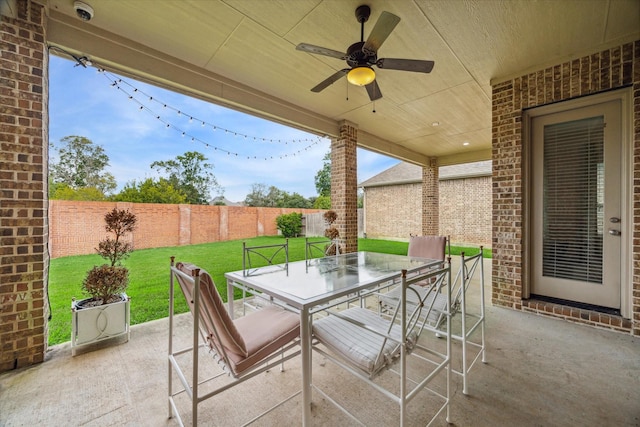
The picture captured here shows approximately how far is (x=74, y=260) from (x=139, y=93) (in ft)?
16.4

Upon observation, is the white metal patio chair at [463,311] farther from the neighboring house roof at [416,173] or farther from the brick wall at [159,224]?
the neighboring house roof at [416,173]

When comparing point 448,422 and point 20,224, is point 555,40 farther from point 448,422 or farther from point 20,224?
point 20,224

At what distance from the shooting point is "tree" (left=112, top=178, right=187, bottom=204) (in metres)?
9.04

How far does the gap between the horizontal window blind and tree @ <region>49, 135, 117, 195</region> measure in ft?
37.6

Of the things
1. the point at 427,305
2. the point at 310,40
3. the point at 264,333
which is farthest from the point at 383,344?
the point at 310,40

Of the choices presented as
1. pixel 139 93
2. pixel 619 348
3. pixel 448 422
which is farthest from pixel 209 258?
pixel 619 348

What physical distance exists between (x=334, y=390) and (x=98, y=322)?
2.25 metres

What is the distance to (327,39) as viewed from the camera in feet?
8.61

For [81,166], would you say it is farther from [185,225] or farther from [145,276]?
[145,276]

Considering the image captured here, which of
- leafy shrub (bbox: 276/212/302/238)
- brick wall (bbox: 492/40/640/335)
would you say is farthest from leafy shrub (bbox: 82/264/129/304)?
leafy shrub (bbox: 276/212/302/238)

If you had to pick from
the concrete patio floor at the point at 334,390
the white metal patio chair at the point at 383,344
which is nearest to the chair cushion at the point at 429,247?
the concrete patio floor at the point at 334,390

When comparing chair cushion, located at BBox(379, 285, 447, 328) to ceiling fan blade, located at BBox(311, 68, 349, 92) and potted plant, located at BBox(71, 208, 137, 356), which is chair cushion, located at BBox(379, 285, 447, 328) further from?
potted plant, located at BBox(71, 208, 137, 356)

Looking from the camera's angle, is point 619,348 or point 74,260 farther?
point 74,260

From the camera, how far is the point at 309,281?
1909 millimetres
